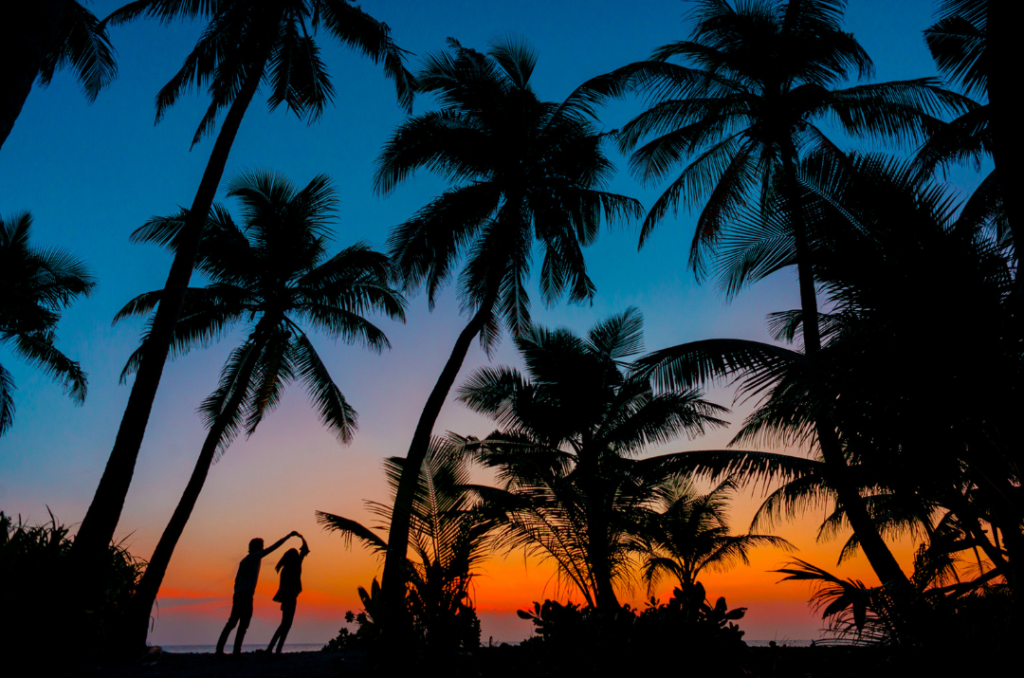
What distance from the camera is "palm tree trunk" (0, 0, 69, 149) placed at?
304 cm

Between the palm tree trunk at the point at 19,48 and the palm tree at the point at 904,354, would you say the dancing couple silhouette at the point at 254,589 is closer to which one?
the palm tree at the point at 904,354

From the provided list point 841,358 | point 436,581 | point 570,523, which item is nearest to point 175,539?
point 436,581

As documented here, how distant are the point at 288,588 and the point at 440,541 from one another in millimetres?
2328

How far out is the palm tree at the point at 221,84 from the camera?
6.99 m

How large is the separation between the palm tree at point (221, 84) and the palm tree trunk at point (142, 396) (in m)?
0.01

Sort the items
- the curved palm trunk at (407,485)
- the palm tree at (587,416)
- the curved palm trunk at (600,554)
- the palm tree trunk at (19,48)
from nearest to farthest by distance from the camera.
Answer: the palm tree trunk at (19,48) < the curved palm trunk at (407,485) < the curved palm trunk at (600,554) < the palm tree at (587,416)

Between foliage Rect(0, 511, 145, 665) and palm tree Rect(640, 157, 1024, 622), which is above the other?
palm tree Rect(640, 157, 1024, 622)

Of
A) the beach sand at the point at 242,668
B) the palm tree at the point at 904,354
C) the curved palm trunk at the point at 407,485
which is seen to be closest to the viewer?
the palm tree at the point at 904,354

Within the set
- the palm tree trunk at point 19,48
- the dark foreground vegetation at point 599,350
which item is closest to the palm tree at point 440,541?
the dark foreground vegetation at point 599,350

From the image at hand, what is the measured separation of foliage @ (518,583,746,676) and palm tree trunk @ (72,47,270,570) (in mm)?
4922

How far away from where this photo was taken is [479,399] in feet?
53.1

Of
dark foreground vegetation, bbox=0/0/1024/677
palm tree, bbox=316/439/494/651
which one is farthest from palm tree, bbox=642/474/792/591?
palm tree, bbox=316/439/494/651

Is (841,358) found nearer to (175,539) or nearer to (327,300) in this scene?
(175,539)

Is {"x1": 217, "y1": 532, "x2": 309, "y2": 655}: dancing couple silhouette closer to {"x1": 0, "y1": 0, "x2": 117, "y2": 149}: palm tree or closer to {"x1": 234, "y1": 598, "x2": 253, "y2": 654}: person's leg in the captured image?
{"x1": 234, "y1": 598, "x2": 253, "y2": 654}: person's leg
